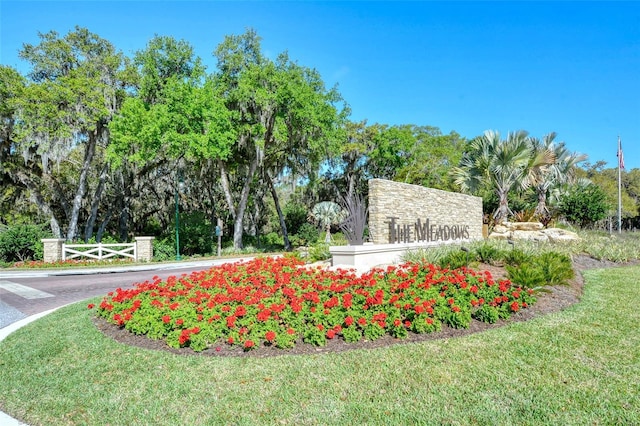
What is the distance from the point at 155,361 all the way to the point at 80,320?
8.43 ft

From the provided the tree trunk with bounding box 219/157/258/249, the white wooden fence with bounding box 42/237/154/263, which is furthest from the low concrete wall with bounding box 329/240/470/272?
the tree trunk with bounding box 219/157/258/249

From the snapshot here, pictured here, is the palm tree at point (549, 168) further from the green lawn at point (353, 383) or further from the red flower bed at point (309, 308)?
the green lawn at point (353, 383)

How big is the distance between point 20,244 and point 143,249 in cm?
521

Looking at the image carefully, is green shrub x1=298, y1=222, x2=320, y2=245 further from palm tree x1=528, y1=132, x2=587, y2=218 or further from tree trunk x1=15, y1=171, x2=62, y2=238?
tree trunk x1=15, y1=171, x2=62, y2=238

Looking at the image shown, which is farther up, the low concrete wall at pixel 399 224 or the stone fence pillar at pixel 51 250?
the low concrete wall at pixel 399 224

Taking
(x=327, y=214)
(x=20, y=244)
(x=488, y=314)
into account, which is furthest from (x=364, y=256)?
Answer: (x=327, y=214)

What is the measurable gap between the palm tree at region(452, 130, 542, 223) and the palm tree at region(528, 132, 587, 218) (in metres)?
0.61

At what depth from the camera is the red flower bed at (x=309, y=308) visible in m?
4.30

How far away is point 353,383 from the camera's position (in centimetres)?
330

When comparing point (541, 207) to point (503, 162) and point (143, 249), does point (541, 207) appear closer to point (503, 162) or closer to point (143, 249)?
point (503, 162)

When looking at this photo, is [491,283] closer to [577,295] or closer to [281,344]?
[577,295]

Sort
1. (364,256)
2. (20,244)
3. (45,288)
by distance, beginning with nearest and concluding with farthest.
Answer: (364,256) → (45,288) → (20,244)

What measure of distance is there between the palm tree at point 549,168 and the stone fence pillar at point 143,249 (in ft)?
64.2

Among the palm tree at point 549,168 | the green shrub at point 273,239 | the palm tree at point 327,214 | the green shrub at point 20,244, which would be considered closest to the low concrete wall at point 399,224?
the palm tree at point 549,168
